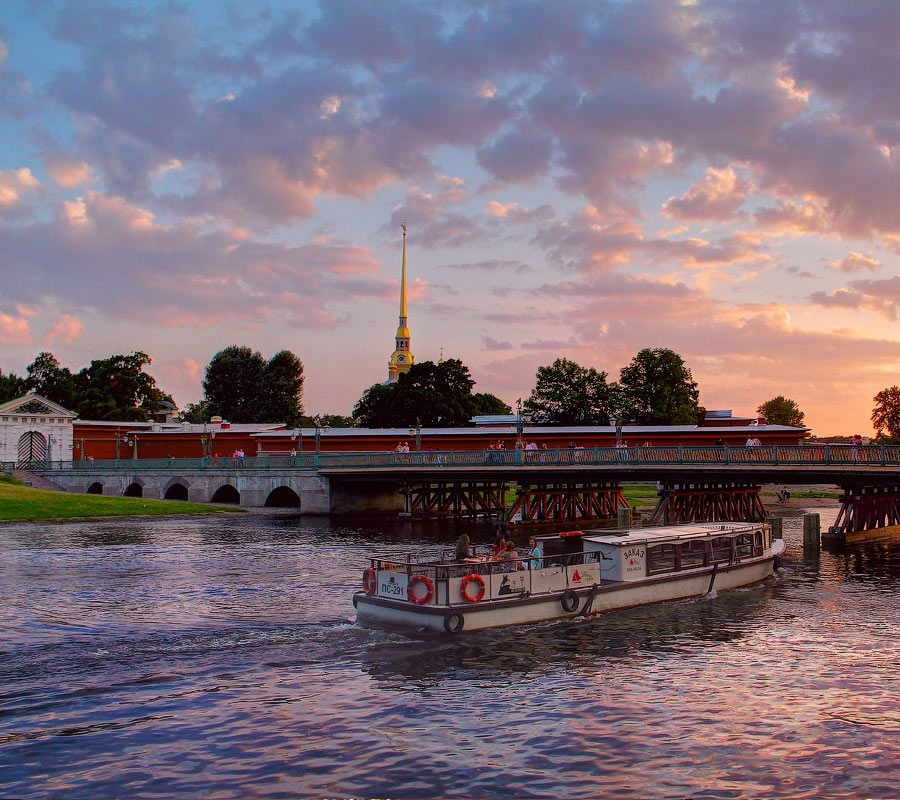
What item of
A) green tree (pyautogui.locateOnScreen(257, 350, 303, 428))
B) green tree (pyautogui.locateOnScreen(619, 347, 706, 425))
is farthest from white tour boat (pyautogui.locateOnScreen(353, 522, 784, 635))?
green tree (pyautogui.locateOnScreen(257, 350, 303, 428))

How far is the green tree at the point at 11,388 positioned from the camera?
142087 mm

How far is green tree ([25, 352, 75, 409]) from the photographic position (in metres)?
139

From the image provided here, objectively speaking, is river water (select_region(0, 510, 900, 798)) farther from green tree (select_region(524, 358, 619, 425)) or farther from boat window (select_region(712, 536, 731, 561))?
green tree (select_region(524, 358, 619, 425))

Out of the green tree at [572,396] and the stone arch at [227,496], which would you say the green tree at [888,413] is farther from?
the stone arch at [227,496]

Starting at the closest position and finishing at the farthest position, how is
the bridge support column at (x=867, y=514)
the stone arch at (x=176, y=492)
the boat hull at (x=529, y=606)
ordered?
the boat hull at (x=529, y=606) < the bridge support column at (x=867, y=514) < the stone arch at (x=176, y=492)

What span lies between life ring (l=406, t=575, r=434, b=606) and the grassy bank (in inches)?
1756

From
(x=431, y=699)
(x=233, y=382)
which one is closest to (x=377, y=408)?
(x=233, y=382)

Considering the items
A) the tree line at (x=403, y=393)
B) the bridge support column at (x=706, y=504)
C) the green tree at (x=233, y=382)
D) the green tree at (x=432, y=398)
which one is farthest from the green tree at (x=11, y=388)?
the bridge support column at (x=706, y=504)

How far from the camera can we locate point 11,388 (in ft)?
479

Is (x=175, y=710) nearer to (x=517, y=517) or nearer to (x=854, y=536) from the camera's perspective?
(x=854, y=536)

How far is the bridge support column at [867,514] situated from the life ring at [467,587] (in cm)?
Result: 3157

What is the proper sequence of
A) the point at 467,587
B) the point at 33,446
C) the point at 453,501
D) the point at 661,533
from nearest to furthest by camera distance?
the point at 467,587, the point at 661,533, the point at 453,501, the point at 33,446

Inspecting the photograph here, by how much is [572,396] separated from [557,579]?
93700 mm

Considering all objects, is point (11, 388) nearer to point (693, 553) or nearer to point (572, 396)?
point (572, 396)
